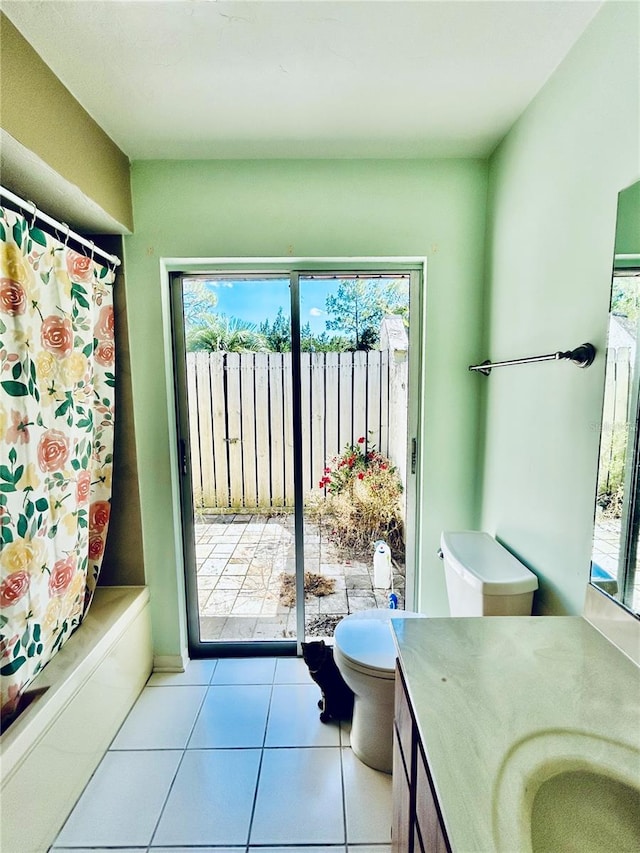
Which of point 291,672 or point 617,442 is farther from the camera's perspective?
point 291,672

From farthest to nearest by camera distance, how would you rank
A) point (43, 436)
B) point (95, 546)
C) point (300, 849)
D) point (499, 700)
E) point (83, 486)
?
point (95, 546)
point (83, 486)
point (43, 436)
point (300, 849)
point (499, 700)

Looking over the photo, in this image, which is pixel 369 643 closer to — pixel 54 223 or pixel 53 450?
pixel 53 450

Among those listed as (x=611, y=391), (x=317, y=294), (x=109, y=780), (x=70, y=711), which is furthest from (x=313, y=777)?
(x=317, y=294)

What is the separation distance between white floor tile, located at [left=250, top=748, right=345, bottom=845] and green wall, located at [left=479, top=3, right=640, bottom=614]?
100cm

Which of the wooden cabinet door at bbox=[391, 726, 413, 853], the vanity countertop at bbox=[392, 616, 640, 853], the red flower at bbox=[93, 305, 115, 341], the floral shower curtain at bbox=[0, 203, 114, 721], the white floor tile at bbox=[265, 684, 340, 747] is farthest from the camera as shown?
the red flower at bbox=[93, 305, 115, 341]

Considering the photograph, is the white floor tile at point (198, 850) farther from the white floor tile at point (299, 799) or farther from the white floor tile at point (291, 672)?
the white floor tile at point (291, 672)

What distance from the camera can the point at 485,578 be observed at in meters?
1.33

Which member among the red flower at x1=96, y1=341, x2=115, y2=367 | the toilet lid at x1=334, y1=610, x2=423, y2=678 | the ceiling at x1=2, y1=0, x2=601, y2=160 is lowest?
the toilet lid at x1=334, y1=610, x2=423, y2=678

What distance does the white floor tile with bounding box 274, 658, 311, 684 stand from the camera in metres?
1.96

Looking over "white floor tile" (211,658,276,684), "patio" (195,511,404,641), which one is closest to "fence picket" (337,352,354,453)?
"patio" (195,511,404,641)

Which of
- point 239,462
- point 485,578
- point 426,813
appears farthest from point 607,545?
point 239,462

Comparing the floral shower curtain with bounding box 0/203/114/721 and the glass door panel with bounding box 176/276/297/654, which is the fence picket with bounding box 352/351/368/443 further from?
the floral shower curtain with bounding box 0/203/114/721

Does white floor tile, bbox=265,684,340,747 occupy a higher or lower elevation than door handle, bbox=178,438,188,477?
lower

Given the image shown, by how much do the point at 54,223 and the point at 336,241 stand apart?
1114 mm
